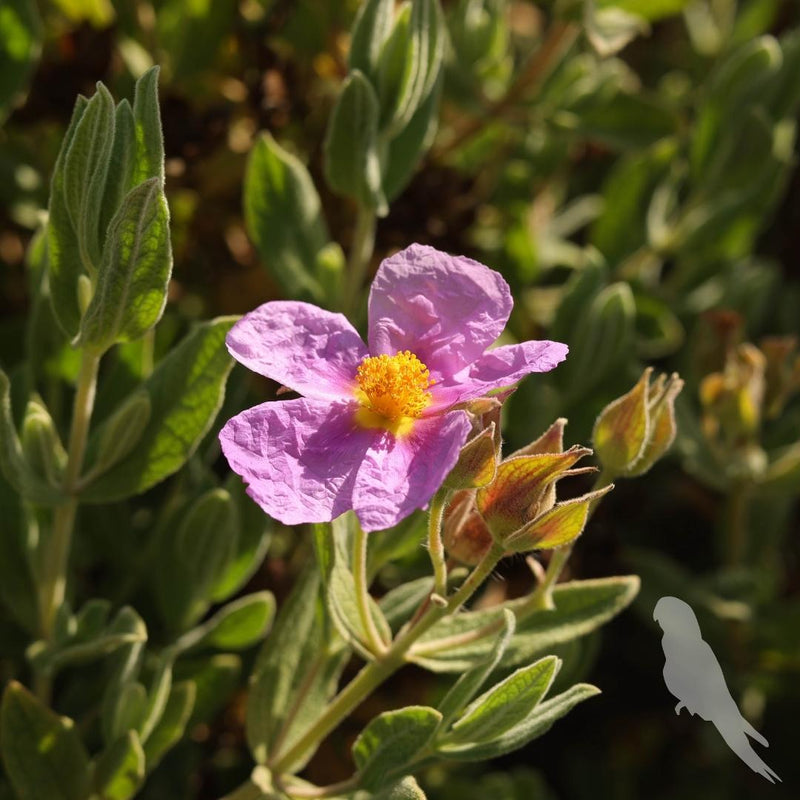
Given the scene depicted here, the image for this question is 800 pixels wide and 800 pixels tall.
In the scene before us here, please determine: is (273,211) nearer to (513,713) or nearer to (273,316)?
(273,316)

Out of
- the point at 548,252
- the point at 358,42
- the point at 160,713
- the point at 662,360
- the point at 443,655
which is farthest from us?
the point at 662,360

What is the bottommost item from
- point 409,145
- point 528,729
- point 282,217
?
point 528,729

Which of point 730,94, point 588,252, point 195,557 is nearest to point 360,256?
point 588,252

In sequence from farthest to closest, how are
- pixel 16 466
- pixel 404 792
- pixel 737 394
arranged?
pixel 737 394 < pixel 16 466 < pixel 404 792

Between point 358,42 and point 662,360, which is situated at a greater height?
point 358,42

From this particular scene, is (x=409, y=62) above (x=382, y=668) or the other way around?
above

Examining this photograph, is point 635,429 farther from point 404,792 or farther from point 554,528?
point 404,792

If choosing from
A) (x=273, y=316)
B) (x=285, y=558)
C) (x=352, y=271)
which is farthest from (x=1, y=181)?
(x=273, y=316)
